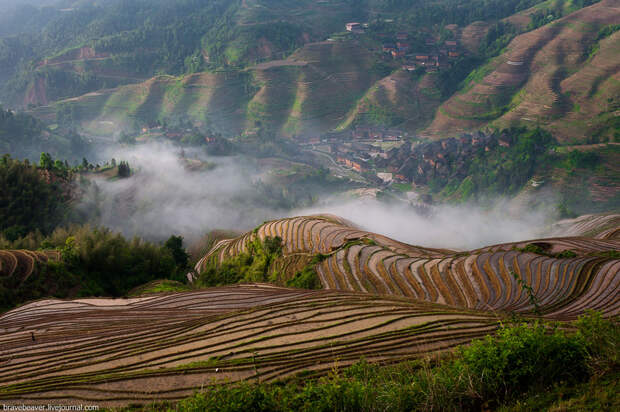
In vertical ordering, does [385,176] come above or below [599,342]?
below

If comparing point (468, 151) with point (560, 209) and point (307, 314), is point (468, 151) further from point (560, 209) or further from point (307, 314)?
point (307, 314)

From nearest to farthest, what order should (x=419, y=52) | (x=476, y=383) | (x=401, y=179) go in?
(x=476, y=383)
(x=401, y=179)
(x=419, y=52)

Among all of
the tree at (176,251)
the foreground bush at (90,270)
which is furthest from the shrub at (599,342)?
the tree at (176,251)

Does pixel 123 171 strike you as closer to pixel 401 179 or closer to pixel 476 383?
pixel 401 179

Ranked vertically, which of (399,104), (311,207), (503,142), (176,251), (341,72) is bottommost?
(311,207)

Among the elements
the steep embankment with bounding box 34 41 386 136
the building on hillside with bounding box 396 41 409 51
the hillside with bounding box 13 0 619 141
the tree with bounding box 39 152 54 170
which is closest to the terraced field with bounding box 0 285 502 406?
the tree with bounding box 39 152 54 170

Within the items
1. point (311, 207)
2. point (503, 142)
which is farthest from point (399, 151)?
point (311, 207)
